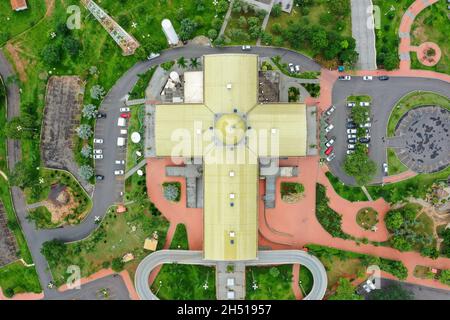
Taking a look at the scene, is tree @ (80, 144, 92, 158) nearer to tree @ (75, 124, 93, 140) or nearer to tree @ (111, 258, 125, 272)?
tree @ (75, 124, 93, 140)

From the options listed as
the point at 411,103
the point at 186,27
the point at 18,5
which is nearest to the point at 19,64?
the point at 18,5

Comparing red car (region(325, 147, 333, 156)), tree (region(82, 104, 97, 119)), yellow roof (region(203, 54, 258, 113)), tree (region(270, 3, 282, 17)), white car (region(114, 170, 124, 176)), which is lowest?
white car (region(114, 170, 124, 176))

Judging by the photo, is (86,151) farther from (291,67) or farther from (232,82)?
(291,67)

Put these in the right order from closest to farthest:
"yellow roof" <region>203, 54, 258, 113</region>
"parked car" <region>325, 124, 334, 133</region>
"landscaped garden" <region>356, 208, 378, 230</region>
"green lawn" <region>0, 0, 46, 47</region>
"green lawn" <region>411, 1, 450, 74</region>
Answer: "yellow roof" <region>203, 54, 258, 113</region>, "landscaped garden" <region>356, 208, 378, 230</region>, "parked car" <region>325, 124, 334, 133</region>, "green lawn" <region>411, 1, 450, 74</region>, "green lawn" <region>0, 0, 46, 47</region>

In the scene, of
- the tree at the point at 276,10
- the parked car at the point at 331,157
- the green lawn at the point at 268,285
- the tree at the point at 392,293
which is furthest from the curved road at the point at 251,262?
the tree at the point at 276,10

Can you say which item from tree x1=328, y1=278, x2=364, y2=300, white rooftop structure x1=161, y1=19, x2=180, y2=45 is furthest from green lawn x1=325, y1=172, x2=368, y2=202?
white rooftop structure x1=161, y1=19, x2=180, y2=45

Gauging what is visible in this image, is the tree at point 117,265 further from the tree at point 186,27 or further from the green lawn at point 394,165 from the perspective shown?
the green lawn at point 394,165
